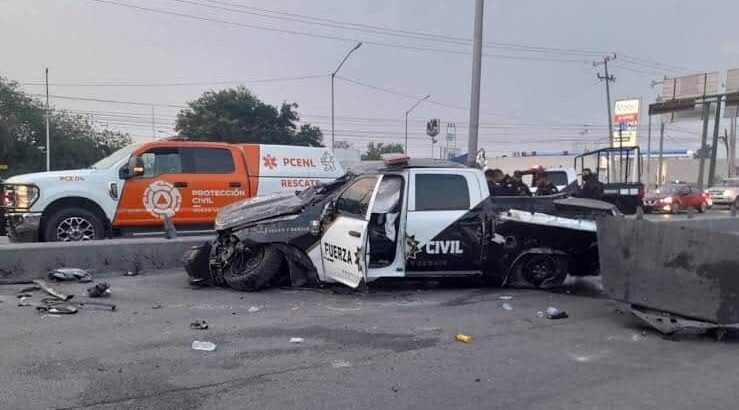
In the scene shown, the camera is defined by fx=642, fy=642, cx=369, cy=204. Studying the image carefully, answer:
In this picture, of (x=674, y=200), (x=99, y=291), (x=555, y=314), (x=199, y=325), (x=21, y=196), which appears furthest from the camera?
(x=674, y=200)

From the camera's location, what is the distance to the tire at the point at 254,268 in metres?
7.85

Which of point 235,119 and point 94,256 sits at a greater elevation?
point 235,119

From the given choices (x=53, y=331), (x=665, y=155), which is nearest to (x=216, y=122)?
(x=53, y=331)

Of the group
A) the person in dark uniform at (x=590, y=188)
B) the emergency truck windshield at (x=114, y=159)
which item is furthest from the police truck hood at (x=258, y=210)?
the person in dark uniform at (x=590, y=188)

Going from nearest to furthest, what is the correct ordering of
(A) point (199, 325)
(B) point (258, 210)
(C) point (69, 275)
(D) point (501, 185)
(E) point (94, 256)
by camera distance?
(A) point (199, 325) < (B) point (258, 210) < (C) point (69, 275) < (E) point (94, 256) < (D) point (501, 185)

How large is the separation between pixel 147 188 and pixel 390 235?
522cm

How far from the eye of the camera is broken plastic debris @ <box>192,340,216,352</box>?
5.40 m

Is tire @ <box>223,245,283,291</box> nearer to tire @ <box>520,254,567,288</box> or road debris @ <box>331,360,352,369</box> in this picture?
road debris @ <box>331,360,352,369</box>

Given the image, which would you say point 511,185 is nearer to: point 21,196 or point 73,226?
point 73,226

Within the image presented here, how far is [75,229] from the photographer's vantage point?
10.4m

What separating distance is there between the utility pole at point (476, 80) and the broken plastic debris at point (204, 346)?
1048 cm

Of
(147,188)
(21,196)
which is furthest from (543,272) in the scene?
(21,196)

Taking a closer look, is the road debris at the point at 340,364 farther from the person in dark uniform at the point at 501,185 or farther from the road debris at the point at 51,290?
the person in dark uniform at the point at 501,185

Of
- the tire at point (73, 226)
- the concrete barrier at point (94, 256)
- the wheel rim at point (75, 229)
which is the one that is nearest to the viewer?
the concrete barrier at point (94, 256)
